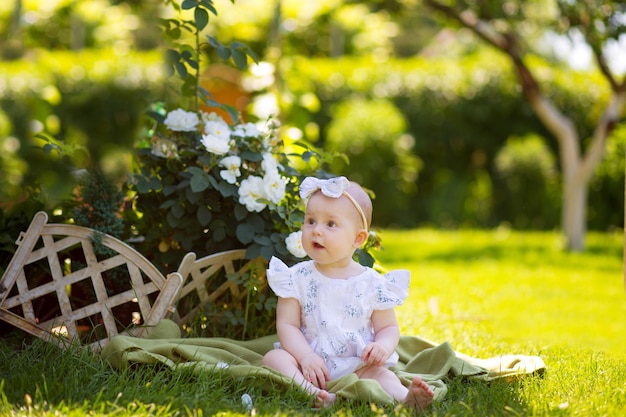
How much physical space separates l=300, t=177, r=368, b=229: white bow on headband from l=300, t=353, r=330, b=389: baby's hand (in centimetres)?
46

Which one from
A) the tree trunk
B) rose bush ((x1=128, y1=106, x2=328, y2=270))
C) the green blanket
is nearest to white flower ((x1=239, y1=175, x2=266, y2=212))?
rose bush ((x1=128, y1=106, x2=328, y2=270))

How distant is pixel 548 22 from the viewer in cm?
630

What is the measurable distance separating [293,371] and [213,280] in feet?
2.40

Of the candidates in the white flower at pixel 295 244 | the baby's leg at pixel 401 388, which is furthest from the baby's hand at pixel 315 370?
the white flower at pixel 295 244

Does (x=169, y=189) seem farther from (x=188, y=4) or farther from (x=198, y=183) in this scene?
(x=188, y=4)

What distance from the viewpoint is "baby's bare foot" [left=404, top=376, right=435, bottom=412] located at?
221 cm

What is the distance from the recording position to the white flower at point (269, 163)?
2.88 meters

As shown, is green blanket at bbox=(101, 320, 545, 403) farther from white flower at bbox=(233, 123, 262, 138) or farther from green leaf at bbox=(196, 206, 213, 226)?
white flower at bbox=(233, 123, 262, 138)

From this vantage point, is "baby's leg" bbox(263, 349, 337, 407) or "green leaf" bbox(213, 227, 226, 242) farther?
"green leaf" bbox(213, 227, 226, 242)

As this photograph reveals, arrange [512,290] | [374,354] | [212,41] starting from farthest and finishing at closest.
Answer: [512,290] → [212,41] → [374,354]

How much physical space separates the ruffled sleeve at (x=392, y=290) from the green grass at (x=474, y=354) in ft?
1.11

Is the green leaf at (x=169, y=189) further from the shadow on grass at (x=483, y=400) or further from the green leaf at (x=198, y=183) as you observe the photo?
the shadow on grass at (x=483, y=400)

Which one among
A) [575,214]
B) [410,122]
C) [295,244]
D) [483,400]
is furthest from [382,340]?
[410,122]

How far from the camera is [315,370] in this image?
2.40m
